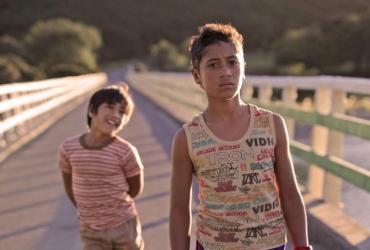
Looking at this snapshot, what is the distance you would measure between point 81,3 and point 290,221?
181485 millimetres

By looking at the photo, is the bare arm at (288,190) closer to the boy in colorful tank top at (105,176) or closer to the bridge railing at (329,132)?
the boy in colorful tank top at (105,176)

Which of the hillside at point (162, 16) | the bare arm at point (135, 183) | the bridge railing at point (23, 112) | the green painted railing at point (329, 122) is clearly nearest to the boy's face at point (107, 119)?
the bare arm at point (135, 183)

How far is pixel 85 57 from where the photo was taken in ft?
294

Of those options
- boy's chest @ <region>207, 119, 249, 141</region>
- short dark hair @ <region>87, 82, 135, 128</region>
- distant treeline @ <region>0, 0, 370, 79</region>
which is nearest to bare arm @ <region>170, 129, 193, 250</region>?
boy's chest @ <region>207, 119, 249, 141</region>

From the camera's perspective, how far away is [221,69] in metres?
2.22

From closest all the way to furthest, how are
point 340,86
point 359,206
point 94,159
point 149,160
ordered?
point 94,159
point 340,86
point 359,206
point 149,160

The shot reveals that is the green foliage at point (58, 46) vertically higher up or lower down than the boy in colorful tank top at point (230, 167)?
lower down

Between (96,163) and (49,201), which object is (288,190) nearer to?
(96,163)

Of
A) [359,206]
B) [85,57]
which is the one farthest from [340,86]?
[85,57]

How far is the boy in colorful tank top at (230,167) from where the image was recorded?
7.20ft

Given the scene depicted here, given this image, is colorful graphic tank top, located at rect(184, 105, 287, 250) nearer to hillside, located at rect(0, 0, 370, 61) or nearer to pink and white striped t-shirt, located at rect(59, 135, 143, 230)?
pink and white striped t-shirt, located at rect(59, 135, 143, 230)

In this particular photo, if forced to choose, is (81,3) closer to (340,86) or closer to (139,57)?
(139,57)

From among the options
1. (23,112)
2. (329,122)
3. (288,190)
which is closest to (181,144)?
(288,190)

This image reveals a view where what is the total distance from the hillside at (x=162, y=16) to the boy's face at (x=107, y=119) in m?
139
